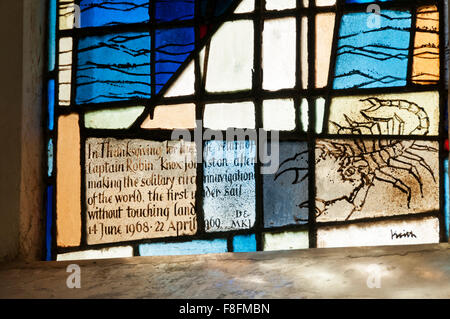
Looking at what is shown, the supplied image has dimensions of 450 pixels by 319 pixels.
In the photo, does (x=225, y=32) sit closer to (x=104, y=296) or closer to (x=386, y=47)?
(x=386, y=47)

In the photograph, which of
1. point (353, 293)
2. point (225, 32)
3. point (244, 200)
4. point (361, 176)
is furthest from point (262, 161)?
point (353, 293)

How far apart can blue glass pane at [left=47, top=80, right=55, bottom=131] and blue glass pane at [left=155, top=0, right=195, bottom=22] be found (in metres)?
0.70

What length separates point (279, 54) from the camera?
3.38 meters

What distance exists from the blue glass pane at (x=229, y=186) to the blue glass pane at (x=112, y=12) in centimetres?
88

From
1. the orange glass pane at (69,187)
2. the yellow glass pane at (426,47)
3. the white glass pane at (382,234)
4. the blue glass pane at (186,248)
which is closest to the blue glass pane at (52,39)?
the orange glass pane at (69,187)

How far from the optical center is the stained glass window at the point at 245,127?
3.19 metres

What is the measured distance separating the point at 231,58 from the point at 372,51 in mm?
721

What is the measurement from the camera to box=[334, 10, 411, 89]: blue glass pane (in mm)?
3256

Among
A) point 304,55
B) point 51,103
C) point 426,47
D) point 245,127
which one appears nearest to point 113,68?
point 51,103

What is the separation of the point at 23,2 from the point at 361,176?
1991 mm

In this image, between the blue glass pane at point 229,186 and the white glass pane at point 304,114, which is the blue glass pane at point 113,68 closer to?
the blue glass pane at point 229,186

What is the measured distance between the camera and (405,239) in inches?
122

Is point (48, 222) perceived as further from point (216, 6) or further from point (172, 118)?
point (216, 6)

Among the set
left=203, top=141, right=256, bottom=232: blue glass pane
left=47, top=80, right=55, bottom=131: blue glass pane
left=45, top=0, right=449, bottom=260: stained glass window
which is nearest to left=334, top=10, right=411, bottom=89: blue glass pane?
left=45, top=0, right=449, bottom=260: stained glass window
